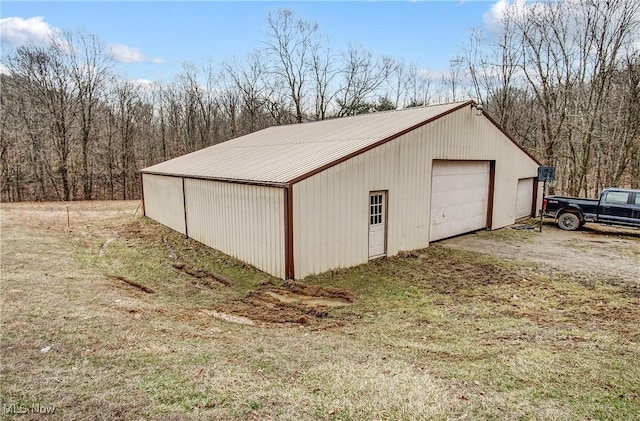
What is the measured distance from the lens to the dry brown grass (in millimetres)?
3600

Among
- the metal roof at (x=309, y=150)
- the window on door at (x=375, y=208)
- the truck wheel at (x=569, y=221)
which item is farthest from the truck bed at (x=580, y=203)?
the window on door at (x=375, y=208)

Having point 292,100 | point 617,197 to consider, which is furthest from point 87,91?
point 617,197

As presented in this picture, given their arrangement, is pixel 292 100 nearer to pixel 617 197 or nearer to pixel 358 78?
pixel 358 78

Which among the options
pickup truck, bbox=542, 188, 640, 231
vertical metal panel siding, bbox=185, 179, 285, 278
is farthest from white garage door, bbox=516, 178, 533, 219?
vertical metal panel siding, bbox=185, 179, 285, 278

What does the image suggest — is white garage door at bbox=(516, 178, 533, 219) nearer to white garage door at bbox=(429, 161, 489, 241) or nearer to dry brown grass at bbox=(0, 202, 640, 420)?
white garage door at bbox=(429, 161, 489, 241)

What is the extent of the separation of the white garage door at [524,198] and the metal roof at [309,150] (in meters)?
6.00

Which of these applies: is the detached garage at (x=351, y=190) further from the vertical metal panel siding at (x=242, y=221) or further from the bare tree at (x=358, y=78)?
the bare tree at (x=358, y=78)

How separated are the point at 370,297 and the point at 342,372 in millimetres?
3261

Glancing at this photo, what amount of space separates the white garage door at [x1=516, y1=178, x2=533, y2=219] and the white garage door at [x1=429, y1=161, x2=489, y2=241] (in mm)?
3001

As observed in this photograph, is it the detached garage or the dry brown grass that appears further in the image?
the detached garage

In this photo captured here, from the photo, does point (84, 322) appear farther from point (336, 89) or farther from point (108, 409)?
point (336, 89)

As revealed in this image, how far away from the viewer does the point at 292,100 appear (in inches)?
1177

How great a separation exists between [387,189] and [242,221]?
3.84 m

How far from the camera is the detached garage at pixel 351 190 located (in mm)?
8292
